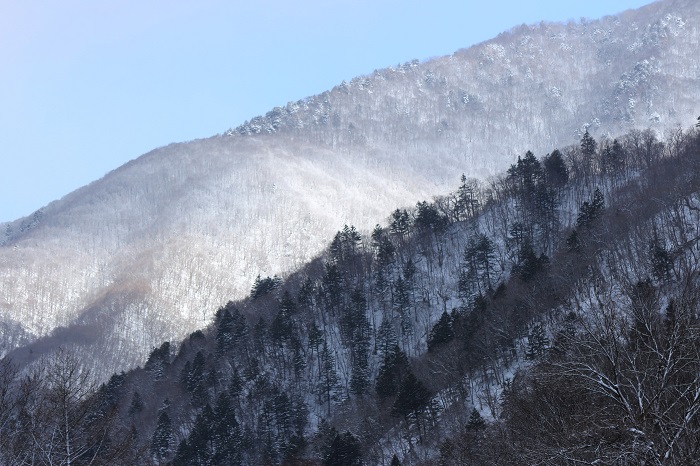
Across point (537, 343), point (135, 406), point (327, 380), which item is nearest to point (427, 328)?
point (327, 380)

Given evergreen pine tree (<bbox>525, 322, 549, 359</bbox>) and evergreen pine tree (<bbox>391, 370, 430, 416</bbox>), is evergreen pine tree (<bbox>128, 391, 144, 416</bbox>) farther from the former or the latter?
evergreen pine tree (<bbox>525, 322, 549, 359</bbox>)

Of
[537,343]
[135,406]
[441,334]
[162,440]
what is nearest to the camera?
[537,343]

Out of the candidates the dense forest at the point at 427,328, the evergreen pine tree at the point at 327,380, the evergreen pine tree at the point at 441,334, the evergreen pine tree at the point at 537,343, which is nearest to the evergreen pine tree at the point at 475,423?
the dense forest at the point at 427,328

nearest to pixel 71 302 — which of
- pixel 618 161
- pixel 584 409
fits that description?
pixel 618 161

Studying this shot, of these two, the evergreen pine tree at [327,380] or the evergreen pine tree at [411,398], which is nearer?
the evergreen pine tree at [411,398]

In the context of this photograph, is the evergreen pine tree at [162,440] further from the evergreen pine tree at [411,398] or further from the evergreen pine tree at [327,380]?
the evergreen pine tree at [411,398]

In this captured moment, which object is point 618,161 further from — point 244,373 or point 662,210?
point 244,373

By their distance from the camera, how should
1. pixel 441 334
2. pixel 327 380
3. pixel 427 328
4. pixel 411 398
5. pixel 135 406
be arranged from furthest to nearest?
pixel 135 406
pixel 427 328
pixel 327 380
pixel 441 334
pixel 411 398

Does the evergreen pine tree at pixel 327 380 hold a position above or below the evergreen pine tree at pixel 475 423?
below

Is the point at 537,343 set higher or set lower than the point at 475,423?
higher

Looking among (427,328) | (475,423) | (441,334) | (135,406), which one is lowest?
(427,328)

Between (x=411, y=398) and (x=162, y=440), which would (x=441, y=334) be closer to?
(x=411, y=398)

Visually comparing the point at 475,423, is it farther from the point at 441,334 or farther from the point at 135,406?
the point at 135,406

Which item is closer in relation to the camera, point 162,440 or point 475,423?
point 475,423
